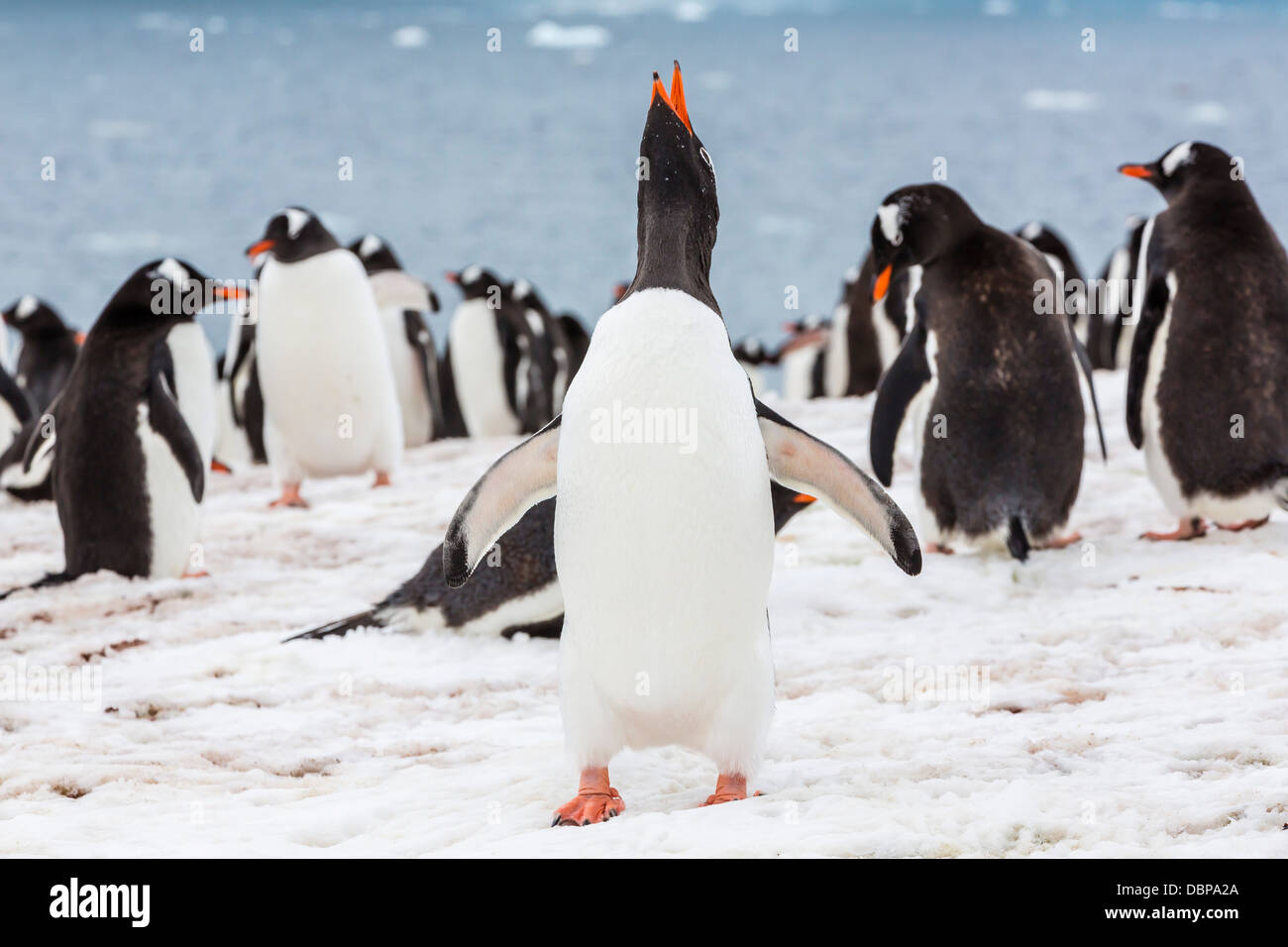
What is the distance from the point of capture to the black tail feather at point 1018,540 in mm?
4098

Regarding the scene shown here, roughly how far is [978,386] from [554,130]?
115 ft

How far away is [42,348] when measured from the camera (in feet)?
30.3

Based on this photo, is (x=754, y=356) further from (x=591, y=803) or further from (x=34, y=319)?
(x=591, y=803)

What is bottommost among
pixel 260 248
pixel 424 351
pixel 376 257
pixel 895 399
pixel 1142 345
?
pixel 895 399

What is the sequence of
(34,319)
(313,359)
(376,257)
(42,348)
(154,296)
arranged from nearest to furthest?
1. (154,296)
2. (313,359)
3. (376,257)
4. (34,319)
5. (42,348)

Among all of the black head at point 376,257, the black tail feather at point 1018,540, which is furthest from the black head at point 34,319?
the black tail feather at point 1018,540

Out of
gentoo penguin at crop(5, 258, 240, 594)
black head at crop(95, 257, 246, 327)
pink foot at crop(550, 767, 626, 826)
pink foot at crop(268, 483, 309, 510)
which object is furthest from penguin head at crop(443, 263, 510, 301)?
pink foot at crop(550, 767, 626, 826)

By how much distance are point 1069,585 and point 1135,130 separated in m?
36.3

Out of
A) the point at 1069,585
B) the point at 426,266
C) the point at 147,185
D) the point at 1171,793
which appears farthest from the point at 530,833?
the point at 147,185

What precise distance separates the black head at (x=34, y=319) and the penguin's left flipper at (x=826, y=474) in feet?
25.6

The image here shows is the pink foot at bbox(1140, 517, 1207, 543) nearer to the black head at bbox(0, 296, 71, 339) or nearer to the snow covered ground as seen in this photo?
the snow covered ground

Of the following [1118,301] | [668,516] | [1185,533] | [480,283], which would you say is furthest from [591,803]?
[1118,301]

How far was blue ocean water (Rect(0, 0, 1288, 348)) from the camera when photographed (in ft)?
89.1
